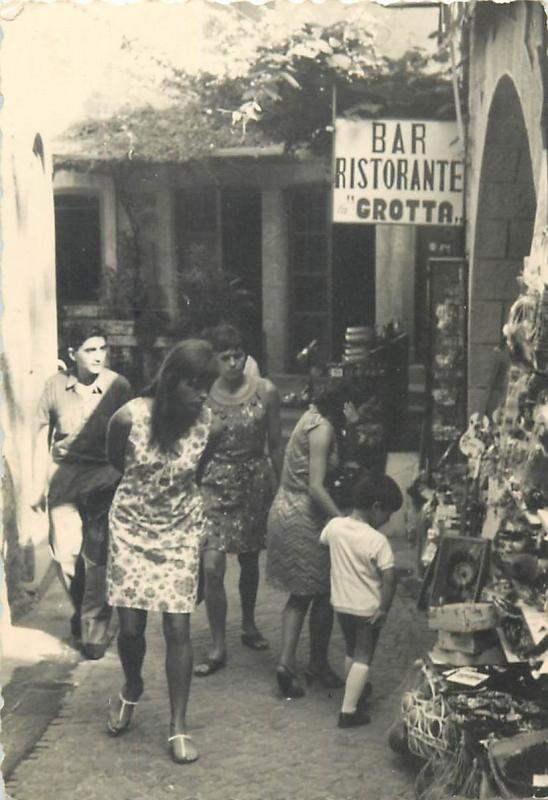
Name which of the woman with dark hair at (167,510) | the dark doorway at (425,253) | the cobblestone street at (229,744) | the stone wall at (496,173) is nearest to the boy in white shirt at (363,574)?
the cobblestone street at (229,744)

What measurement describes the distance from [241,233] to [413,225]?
1.02m

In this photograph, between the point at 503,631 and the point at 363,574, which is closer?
the point at 503,631

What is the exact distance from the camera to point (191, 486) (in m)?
4.34

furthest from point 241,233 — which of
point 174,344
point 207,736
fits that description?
point 207,736

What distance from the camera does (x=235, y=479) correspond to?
5160 mm

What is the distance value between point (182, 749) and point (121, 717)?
32cm

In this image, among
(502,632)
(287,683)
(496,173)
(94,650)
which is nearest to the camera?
(502,632)

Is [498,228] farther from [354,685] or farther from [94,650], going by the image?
[94,650]

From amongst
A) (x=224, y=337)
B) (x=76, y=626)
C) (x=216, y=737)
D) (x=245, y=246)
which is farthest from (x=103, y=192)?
(x=216, y=737)

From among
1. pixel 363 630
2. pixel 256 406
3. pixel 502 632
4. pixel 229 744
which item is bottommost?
pixel 229 744

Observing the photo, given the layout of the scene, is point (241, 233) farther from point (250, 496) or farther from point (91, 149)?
point (250, 496)

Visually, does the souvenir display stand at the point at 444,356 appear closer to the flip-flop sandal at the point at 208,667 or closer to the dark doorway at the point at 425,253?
the dark doorway at the point at 425,253

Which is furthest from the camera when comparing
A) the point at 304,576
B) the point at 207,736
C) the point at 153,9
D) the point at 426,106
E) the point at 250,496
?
the point at 426,106

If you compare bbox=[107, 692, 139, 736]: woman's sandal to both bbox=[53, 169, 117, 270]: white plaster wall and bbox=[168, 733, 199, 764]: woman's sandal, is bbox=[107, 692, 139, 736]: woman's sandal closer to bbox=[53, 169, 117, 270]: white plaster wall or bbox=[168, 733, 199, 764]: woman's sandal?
bbox=[168, 733, 199, 764]: woman's sandal
